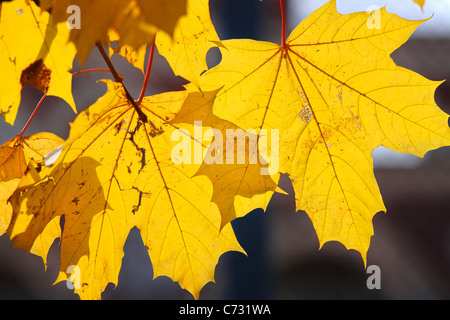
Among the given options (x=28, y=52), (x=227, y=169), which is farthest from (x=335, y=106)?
(x=28, y=52)

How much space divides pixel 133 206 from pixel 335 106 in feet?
1.25

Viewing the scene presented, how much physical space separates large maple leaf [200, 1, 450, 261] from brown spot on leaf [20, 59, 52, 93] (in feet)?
0.74

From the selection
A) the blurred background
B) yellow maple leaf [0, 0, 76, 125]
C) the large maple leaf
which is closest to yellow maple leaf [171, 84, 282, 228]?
the large maple leaf

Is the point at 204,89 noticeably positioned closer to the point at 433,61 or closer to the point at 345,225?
the point at 345,225

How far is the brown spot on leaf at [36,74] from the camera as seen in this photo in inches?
17.1

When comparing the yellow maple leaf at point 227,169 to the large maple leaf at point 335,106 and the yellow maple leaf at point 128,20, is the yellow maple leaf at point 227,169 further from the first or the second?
the yellow maple leaf at point 128,20

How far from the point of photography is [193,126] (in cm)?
59

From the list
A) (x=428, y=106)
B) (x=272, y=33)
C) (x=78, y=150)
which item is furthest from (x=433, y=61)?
(x=78, y=150)

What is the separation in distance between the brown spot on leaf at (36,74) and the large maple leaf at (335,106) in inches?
8.9

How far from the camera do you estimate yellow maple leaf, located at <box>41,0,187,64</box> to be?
32cm

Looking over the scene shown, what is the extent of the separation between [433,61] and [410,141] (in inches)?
133

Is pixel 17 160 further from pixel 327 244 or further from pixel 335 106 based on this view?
pixel 327 244

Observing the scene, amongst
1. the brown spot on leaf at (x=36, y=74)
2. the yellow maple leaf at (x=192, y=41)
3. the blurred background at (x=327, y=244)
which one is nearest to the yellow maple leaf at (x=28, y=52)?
the brown spot on leaf at (x=36, y=74)

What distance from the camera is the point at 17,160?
0.64 m
